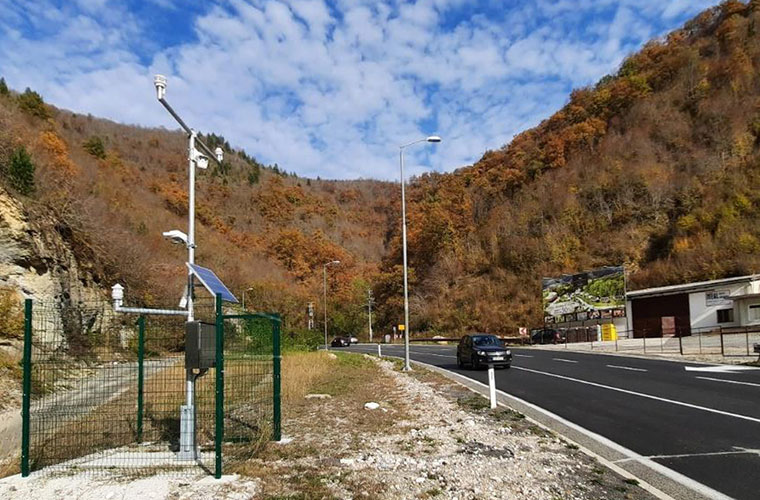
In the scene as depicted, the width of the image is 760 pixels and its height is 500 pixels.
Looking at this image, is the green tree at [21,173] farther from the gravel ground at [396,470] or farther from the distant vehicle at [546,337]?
the distant vehicle at [546,337]

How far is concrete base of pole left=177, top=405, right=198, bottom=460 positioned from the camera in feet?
26.5

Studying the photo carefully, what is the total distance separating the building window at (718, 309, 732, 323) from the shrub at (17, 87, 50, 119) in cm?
8603

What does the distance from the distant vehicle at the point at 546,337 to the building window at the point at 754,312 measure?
14470 millimetres

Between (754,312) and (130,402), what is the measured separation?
142ft

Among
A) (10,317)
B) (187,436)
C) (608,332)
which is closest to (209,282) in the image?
(187,436)

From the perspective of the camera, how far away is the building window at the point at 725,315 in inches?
1689

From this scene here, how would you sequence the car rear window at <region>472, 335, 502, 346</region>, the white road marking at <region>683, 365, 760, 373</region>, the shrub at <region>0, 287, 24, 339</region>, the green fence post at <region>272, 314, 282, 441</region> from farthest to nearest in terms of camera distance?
1. the car rear window at <region>472, 335, 502, 346</region>
2. the white road marking at <region>683, 365, 760, 373</region>
3. the shrub at <region>0, 287, 24, 339</region>
4. the green fence post at <region>272, 314, 282, 441</region>

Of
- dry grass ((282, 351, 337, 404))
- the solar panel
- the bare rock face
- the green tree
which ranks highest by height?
the green tree

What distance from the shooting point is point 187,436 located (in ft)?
26.9

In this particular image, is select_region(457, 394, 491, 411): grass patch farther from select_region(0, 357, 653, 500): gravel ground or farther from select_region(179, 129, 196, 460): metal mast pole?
select_region(179, 129, 196, 460): metal mast pole

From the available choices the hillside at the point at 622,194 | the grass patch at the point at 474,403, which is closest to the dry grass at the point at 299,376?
the grass patch at the point at 474,403

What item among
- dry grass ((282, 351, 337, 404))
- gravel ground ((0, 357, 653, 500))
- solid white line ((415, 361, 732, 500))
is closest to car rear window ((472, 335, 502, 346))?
dry grass ((282, 351, 337, 404))

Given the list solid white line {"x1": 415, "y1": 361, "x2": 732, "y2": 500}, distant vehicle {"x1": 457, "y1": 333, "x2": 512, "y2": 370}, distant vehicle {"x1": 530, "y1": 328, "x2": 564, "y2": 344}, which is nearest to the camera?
solid white line {"x1": 415, "y1": 361, "x2": 732, "y2": 500}

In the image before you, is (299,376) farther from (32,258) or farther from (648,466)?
(648,466)
